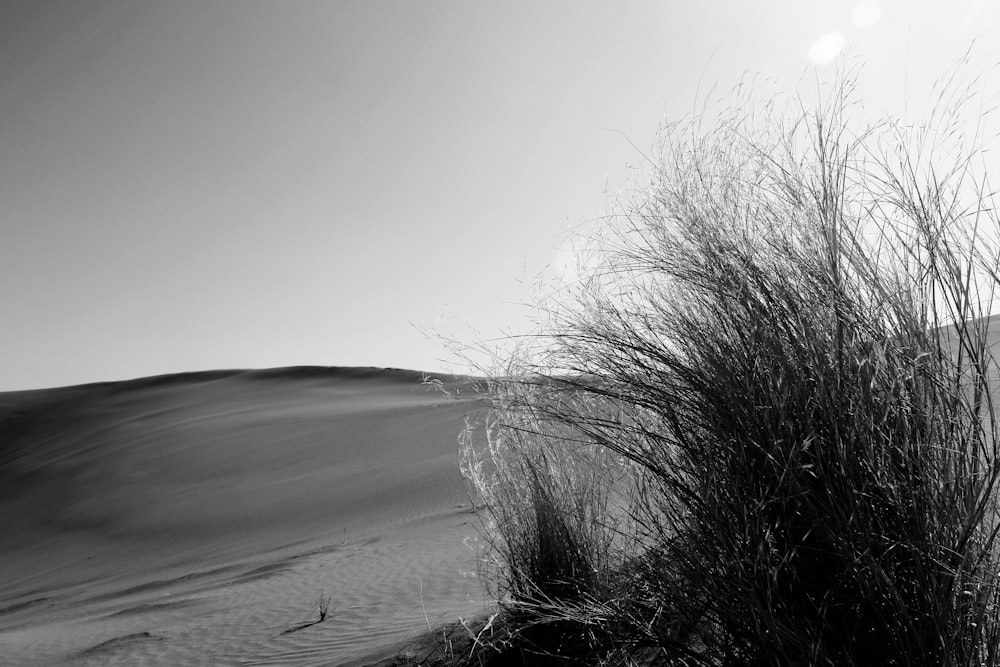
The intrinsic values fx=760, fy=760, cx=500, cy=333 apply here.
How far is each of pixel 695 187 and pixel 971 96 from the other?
74 centimetres

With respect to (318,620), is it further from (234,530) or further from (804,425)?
(234,530)

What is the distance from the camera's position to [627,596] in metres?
2.35

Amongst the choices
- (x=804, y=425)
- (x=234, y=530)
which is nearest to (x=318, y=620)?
(x=804, y=425)

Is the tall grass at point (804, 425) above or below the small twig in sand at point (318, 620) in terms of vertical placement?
above

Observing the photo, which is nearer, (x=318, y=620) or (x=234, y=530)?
(x=318, y=620)

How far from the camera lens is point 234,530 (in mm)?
12609

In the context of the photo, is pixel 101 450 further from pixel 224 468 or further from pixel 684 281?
pixel 684 281

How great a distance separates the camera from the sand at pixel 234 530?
5.71 m

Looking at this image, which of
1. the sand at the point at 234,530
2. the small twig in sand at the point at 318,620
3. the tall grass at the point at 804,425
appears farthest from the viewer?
the sand at the point at 234,530

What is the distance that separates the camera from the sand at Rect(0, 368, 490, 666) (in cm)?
571

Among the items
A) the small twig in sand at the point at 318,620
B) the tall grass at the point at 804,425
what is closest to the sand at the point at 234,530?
the small twig in sand at the point at 318,620

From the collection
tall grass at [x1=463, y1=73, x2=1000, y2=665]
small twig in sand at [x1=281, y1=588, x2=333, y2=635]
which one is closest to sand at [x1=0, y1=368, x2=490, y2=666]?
small twig in sand at [x1=281, y1=588, x2=333, y2=635]

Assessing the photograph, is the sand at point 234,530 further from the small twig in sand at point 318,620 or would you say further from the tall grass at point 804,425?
the tall grass at point 804,425

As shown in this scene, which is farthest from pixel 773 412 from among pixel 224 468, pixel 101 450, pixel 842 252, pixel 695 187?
pixel 101 450
